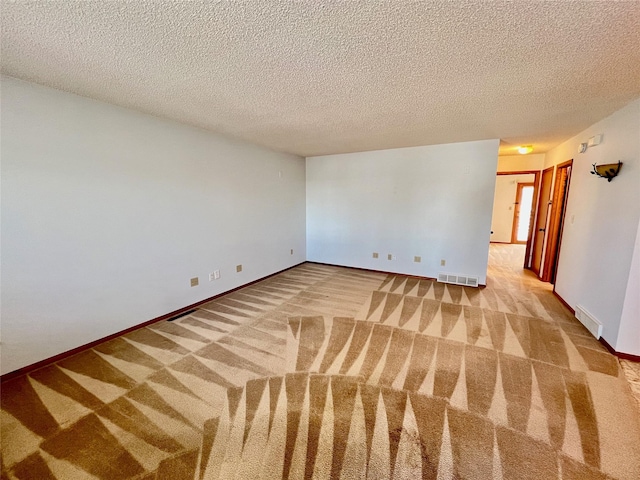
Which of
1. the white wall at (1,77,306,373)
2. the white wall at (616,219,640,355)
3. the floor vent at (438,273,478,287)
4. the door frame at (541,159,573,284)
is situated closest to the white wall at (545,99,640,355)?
the white wall at (616,219,640,355)

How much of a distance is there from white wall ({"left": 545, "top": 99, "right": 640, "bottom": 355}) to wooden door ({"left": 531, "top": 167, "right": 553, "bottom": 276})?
108 cm

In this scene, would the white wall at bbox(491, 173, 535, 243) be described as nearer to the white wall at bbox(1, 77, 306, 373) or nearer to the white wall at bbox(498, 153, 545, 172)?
the white wall at bbox(498, 153, 545, 172)

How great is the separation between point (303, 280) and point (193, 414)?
2.83 metres

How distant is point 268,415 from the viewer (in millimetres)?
1652

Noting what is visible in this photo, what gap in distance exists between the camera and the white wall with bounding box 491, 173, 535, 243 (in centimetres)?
741

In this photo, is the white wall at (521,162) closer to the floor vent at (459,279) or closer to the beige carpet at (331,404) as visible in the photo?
the floor vent at (459,279)

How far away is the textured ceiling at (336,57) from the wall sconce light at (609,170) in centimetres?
54

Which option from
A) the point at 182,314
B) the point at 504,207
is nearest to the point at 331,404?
the point at 182,314

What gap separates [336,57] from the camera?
1560 millimetres

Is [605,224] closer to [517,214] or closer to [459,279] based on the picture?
[459,279]

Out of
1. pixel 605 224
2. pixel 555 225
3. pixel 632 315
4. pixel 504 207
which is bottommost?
pixel 632 315

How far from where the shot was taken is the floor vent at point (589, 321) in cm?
251

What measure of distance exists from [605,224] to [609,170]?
548mm

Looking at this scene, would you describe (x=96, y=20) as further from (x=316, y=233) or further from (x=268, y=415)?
(x=316, y=233)
